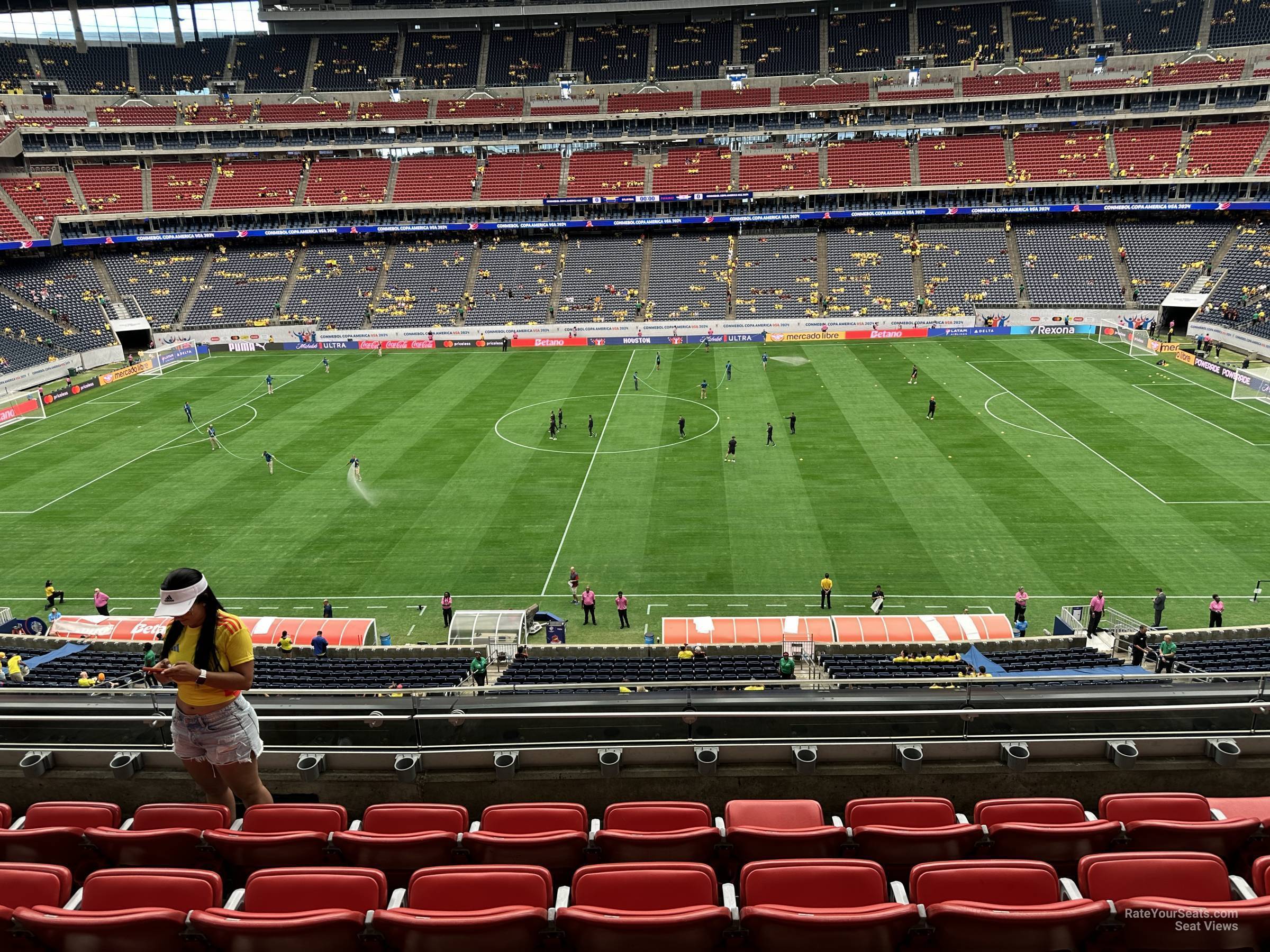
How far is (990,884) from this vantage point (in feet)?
16.3

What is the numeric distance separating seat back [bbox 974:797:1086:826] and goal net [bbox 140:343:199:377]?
218 feet

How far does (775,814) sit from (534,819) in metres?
1.97

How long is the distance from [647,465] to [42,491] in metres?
28.5

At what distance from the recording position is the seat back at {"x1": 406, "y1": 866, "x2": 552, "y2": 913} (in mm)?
5004

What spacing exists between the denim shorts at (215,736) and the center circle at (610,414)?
32862mm

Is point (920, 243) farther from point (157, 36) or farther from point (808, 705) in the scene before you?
point (157, 36)

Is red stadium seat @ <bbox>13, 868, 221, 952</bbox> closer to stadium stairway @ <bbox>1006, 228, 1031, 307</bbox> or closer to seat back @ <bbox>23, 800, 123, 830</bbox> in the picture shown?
seat back @ <bbox>23, 800, 123, 830</bbox>

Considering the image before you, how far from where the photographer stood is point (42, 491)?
36.3m

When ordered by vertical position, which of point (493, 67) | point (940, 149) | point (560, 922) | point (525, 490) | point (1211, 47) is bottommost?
point (560, 922)

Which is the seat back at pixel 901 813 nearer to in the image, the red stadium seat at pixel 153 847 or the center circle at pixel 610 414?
the red stadium seat at pixel 153 847

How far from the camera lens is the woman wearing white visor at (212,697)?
6.26 metres

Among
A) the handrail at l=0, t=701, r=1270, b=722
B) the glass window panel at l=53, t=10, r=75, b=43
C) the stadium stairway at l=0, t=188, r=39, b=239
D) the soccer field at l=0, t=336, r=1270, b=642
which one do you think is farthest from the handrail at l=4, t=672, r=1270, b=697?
the glass window panel at l=53, t=10, r=75, b=43

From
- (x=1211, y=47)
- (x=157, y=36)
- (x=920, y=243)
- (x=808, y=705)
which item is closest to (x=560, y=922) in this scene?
(x=808, y=705)

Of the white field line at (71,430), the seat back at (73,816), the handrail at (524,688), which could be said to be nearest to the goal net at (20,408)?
the white field line at (71,430)
